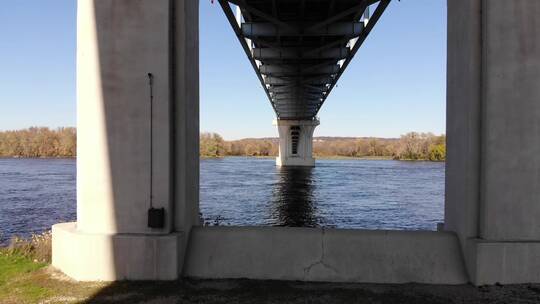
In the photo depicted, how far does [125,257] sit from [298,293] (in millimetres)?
2646

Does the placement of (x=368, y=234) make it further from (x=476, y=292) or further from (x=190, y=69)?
(x=190, y=69)

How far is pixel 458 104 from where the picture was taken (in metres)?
7.37

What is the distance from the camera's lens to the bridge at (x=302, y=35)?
60.7 ft

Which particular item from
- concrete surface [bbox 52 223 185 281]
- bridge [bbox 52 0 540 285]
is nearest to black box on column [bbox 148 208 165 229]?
bridge [bbox 52 0 540 285]

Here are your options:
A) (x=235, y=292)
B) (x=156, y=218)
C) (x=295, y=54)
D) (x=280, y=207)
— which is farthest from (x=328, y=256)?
(x=280, y=207)

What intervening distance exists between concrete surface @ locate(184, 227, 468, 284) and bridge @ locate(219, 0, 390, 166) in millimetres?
10891

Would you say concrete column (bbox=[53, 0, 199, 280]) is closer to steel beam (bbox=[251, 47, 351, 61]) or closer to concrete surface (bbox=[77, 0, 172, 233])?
concrete surface (bbox=[77, 0, 172, 233])

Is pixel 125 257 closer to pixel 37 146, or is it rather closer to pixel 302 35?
pixel 302 35

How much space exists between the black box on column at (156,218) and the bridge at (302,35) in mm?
10911

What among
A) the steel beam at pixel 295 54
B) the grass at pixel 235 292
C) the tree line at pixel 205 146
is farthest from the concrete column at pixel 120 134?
the tree line at pixel 205 146

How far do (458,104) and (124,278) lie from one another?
19.2 feet

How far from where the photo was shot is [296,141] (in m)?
79.7

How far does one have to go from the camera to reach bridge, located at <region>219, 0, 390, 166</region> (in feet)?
60.7

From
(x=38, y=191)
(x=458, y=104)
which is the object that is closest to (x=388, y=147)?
(x=38, y=191)
